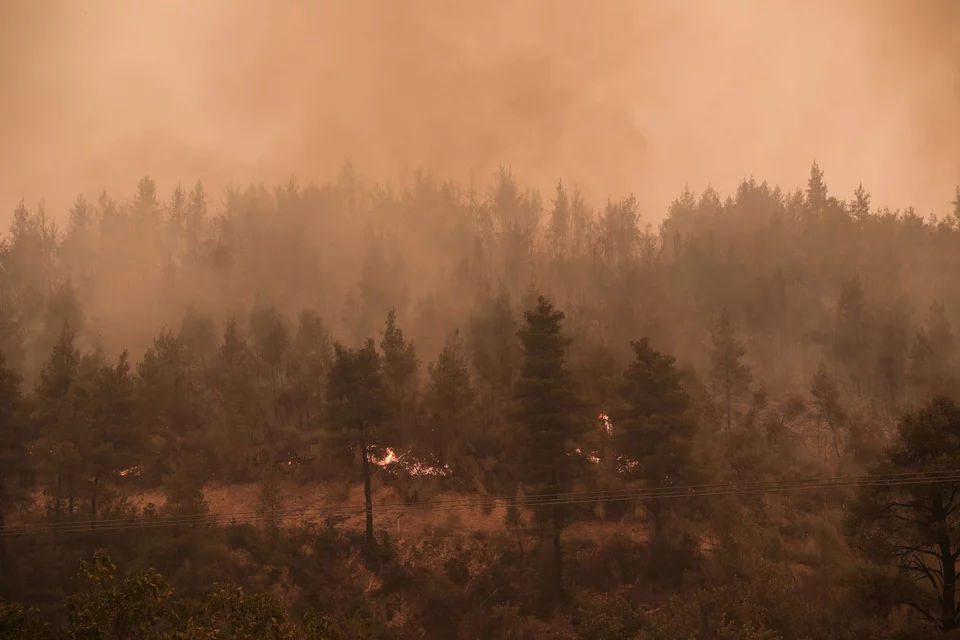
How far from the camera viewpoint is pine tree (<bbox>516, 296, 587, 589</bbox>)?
1358 inches

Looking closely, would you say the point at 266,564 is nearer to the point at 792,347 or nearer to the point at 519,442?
the point at 519,442

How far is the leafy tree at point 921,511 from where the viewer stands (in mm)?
20312

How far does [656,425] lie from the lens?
1373 inches

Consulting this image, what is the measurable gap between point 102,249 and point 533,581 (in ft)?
277

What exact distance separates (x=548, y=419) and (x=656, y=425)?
5.92 metres

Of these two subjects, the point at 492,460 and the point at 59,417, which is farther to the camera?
the point at 492,460

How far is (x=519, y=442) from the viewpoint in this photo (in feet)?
118

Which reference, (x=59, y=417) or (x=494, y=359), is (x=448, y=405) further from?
(x=59, y=417)

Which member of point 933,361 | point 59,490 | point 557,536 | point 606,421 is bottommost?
point 557,536

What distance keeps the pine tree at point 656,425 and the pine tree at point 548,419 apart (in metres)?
3.04

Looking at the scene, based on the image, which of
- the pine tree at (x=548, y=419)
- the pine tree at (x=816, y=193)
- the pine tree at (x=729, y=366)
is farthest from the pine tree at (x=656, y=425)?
the pine tree at (x=816, y=193)

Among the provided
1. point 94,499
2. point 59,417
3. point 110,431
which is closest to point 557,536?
point 94,499

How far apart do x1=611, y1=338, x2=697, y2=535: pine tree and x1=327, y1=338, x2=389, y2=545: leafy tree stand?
14.1 m

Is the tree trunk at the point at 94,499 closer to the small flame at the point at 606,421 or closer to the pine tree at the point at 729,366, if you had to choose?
the small flame at the point at 606,421
